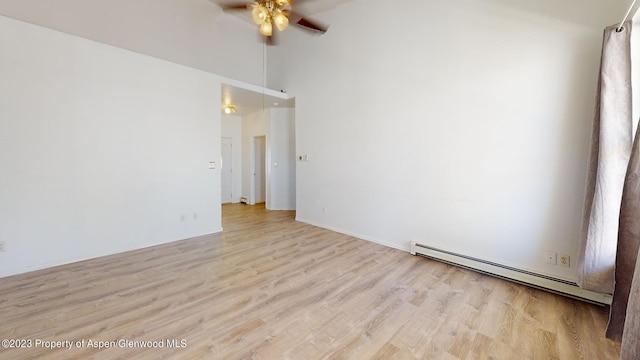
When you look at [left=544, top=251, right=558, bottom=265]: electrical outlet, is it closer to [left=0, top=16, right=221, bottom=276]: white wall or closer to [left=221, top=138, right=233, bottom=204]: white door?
[left=0, top=16, right=221, bottom=276]: white wall

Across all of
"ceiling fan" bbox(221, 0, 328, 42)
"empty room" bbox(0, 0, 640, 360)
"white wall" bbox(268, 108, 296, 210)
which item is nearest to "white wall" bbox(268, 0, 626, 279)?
"empty room" bbox(0, 0, 640, 360)

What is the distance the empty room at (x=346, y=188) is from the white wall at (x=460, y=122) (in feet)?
0.07

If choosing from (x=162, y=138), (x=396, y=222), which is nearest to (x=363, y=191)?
(x=396, y=222)

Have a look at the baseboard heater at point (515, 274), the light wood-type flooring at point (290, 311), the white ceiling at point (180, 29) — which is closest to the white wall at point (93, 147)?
the white ceiling at point (180, 29)

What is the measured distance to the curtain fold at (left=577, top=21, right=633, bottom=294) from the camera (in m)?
1.95

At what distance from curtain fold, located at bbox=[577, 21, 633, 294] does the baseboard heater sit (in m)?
0.42

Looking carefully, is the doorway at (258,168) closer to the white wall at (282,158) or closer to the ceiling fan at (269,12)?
the white wall at (282,158)

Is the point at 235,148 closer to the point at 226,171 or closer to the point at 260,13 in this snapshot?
the point at 226,171

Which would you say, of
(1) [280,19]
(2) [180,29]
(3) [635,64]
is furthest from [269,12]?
(3) [635,64]

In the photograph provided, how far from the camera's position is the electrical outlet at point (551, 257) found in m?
2.60

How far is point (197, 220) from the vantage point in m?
4.45

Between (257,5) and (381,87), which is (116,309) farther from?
(381,87)

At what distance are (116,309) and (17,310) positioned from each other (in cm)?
87

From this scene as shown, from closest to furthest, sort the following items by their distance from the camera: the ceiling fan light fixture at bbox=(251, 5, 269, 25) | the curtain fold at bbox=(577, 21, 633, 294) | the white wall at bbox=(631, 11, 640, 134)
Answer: the curtain fold at bbox=(577, 21, 633, 294) < the white wall at bbox=(631, 11, 640, 134) < the ceiling fan light fixture at bbox=(251, 5, 269, 25)
